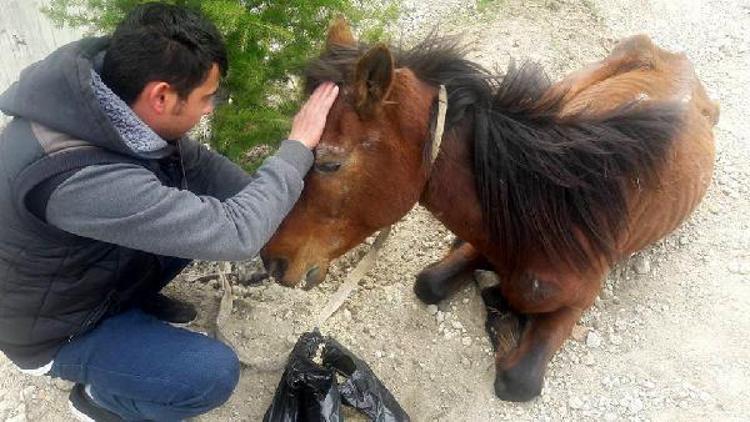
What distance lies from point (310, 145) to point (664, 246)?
2568mm

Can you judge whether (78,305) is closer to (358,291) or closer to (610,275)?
(358,291)

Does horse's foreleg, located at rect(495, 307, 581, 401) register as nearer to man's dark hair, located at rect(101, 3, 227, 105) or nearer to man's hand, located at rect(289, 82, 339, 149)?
man's hand, located at rect(289, 82, 339, 149)

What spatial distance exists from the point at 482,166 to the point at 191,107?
1.11 metres

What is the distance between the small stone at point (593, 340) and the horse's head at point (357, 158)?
1.46 metres

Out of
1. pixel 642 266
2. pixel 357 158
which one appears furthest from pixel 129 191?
pixel 642 266

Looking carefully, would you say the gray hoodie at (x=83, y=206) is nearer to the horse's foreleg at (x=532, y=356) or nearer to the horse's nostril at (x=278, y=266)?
the horse's nostril at (x=278, y=266)

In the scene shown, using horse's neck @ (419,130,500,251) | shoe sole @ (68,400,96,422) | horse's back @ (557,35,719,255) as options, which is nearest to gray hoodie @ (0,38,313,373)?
shoe sole @ (68,400,96,422)

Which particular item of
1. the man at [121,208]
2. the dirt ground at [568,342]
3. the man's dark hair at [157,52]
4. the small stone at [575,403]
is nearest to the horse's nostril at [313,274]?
the man at [121,208]

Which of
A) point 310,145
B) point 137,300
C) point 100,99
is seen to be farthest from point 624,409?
point 100,99

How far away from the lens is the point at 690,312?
136 inches

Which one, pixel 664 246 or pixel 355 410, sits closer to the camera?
pixel 355 410

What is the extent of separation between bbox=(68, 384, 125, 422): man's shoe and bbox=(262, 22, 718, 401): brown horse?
1.02m

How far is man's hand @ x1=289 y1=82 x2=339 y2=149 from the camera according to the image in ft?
7.38

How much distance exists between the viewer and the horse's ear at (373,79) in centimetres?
207
